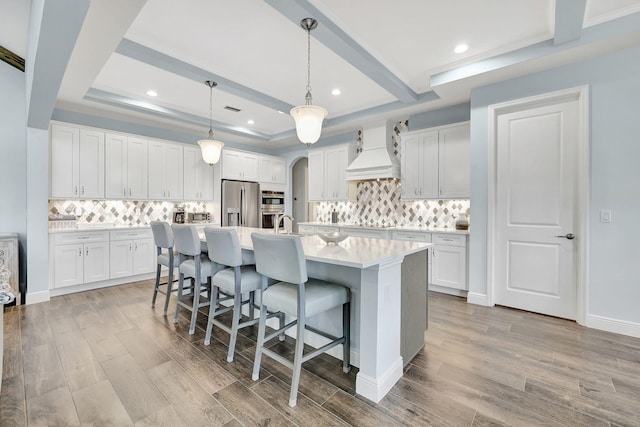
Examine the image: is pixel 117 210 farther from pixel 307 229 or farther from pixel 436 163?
pixel 436 163

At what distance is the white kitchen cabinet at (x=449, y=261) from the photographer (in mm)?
3828

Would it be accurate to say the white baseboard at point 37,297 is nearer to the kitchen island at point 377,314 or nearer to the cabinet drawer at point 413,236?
the kitchen island at point 377,314

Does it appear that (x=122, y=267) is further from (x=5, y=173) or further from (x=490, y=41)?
(x=490, y=41)

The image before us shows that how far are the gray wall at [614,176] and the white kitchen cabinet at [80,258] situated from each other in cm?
606

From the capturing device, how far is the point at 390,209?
5.16m

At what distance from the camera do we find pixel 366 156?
5105 millimetres

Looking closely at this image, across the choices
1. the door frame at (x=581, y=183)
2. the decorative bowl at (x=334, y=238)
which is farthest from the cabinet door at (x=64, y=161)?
the door frame at (x=581, y=183)

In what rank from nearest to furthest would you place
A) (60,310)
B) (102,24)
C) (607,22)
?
1. (102,24)
2. (607,22)
3. (60,310)

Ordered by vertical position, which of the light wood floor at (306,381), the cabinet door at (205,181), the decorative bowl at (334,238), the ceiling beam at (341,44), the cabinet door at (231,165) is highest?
the ceiling beam at (341,44)

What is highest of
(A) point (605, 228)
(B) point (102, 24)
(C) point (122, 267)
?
(B) point (102, 24)

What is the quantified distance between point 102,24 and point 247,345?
2.80 metres

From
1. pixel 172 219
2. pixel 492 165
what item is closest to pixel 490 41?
pixel 492 165

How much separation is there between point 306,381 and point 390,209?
3.67 metres

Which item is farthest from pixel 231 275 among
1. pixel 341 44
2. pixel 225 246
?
pixel 341 44
